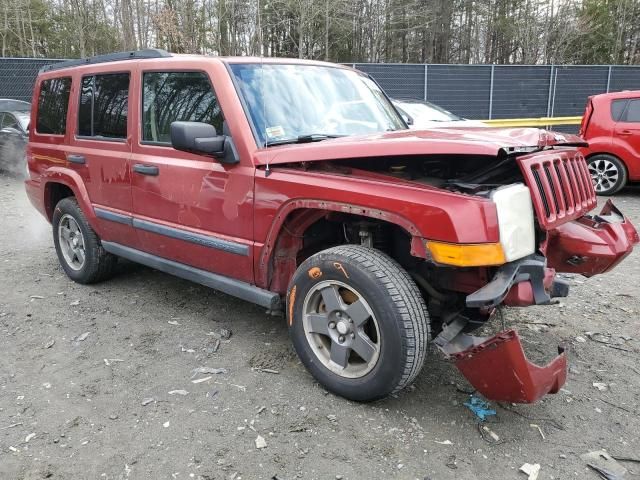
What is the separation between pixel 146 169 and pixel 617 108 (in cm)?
807

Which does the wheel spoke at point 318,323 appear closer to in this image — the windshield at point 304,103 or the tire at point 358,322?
the tire at point 358,322

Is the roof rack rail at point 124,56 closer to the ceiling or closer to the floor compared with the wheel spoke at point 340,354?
closer to the ceiling

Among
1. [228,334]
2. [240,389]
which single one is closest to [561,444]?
[240,389]

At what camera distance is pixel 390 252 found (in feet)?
10.5

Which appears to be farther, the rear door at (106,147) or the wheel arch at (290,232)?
the rear door at (106,147)

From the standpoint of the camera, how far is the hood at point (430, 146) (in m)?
2.50

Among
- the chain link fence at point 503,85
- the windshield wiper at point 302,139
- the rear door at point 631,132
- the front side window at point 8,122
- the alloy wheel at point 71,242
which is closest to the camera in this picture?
the windshield wiper at point 302,139

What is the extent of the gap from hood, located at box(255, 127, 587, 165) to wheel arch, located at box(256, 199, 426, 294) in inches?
10.4

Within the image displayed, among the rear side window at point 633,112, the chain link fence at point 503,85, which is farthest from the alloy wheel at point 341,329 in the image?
the chain link fence at point 503,85

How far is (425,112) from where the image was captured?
9922mm

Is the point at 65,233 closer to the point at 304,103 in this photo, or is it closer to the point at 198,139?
the point at 198,139

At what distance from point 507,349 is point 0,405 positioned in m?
2.74

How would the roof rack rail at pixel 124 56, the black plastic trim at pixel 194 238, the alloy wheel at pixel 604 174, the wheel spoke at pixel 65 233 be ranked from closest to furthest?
the black plastic trim at pixel 194 238 < the roof rack rail at pixel 124 56 < the wheel spoke at pixel 65 233 < the alloy wheel at pixel 604 174

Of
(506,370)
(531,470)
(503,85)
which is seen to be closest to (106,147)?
(506,370)
